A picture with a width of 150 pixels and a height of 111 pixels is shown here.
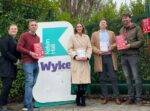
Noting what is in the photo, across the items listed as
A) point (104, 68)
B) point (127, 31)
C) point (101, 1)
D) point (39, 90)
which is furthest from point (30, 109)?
Result: point (101, 1)

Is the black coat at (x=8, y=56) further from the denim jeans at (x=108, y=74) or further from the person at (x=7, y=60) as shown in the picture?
the denim jeans at (x=108, y=74)

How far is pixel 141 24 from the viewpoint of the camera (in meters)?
10.8

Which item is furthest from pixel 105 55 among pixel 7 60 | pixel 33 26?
pixel 7 60

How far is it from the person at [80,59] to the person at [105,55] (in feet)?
→ 1.04

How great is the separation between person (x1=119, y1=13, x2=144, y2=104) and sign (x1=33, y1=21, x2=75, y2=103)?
1.35 m

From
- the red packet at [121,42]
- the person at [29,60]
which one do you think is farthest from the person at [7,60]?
the red packet at [121,42]

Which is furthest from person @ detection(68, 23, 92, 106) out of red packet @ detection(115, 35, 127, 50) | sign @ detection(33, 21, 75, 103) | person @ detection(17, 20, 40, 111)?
person @ detection(17, 20, 40, 111)

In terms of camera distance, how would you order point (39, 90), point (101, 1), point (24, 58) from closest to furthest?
point (24, 58), point (39, 90), point (101, 1)

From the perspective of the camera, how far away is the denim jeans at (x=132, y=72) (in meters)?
10.2

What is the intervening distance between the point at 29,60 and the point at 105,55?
1851 mm

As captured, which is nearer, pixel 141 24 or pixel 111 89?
pixel 141 24

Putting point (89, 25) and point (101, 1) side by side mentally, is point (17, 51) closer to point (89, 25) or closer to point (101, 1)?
point (89, 25)

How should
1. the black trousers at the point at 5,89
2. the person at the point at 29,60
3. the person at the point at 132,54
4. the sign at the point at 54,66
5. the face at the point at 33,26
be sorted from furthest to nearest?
the sign at the point at 54,66, the person at the point at 132,54, the black trousers at the point at 5,89, the face at the point at 33,26, the person at the point at 29,60

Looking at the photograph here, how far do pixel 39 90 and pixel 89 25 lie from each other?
99.4 inches
